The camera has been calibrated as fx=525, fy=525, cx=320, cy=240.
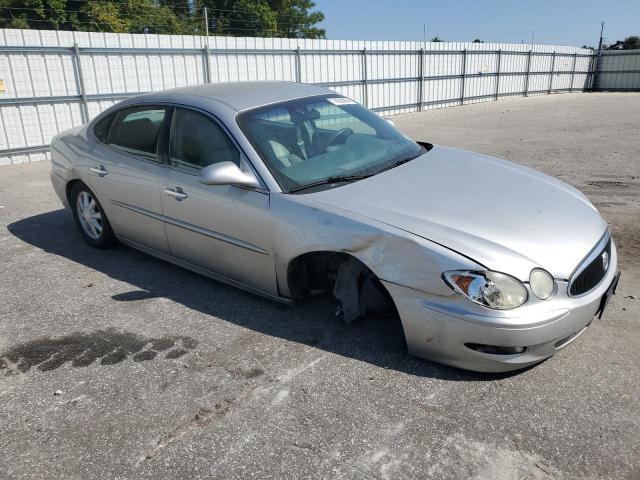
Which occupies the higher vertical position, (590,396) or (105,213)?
(105,213)

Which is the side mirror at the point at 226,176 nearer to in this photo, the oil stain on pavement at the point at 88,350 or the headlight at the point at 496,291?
the oil stain on pavement at the point at 88,350

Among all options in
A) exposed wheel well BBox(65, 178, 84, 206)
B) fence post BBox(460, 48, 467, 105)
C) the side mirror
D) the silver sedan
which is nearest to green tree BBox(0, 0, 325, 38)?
fence post BBox(460, 48, 467, 105)

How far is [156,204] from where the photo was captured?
13.6 ft

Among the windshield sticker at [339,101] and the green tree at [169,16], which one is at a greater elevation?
the green tree at [169,16]

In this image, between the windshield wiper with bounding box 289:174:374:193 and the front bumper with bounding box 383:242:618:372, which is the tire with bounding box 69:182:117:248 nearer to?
the windshield wiper with bounding box 289:174:374:193

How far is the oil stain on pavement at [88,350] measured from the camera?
326cm

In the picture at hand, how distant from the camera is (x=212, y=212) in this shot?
3697 mm

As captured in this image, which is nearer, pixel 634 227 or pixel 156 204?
pixel 156 204

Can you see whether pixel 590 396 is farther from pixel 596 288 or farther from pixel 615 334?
pixel 615 334

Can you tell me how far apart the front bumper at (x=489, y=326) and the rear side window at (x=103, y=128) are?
3.21 metres

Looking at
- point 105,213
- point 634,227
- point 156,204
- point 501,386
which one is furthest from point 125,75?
point 501,386

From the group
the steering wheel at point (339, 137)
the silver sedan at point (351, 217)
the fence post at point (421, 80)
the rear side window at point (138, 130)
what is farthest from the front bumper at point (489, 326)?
the fence post at point (421, 80)

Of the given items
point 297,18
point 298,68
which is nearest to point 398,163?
point 298,68

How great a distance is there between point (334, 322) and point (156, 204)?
1722 millimetres
